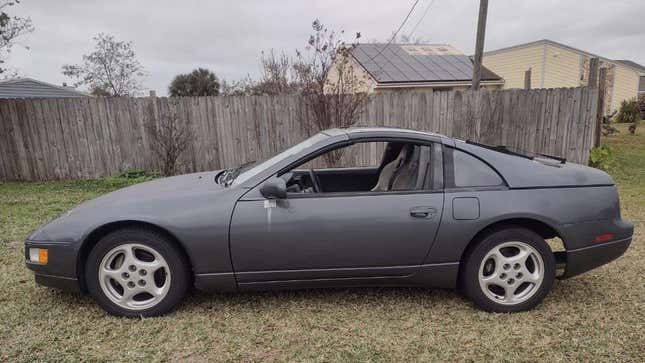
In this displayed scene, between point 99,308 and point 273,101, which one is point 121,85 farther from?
point 99,308

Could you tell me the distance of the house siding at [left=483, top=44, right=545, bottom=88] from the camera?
26.3 metres

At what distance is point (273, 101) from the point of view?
844 centimetres

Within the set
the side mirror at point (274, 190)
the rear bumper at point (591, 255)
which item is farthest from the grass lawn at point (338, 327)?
the side mirror at point (274, 190)

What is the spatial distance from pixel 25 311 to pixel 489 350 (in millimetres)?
3407

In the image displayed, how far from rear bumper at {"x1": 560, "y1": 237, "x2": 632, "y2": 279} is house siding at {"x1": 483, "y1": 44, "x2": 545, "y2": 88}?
25403 mm

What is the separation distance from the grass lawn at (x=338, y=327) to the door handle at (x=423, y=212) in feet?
2.52

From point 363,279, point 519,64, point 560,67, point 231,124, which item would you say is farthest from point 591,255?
point 519,64

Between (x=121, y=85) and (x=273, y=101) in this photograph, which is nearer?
(x=273, y=101)

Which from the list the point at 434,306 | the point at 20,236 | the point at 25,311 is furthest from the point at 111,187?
the point at 434,306

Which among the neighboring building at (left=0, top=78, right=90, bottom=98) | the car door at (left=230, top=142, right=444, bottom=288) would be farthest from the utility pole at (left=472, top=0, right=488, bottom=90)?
the neighboring building at (left=0, top=78, right=90, bottom=98)

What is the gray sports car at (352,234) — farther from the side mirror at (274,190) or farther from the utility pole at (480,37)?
the utility pole at (480,37)

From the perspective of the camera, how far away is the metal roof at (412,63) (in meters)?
16.8

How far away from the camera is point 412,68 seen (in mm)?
17547

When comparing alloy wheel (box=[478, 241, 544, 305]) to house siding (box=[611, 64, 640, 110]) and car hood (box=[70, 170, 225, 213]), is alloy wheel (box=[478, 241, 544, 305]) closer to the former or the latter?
car hood (box=[70, 170, 225, 213])
